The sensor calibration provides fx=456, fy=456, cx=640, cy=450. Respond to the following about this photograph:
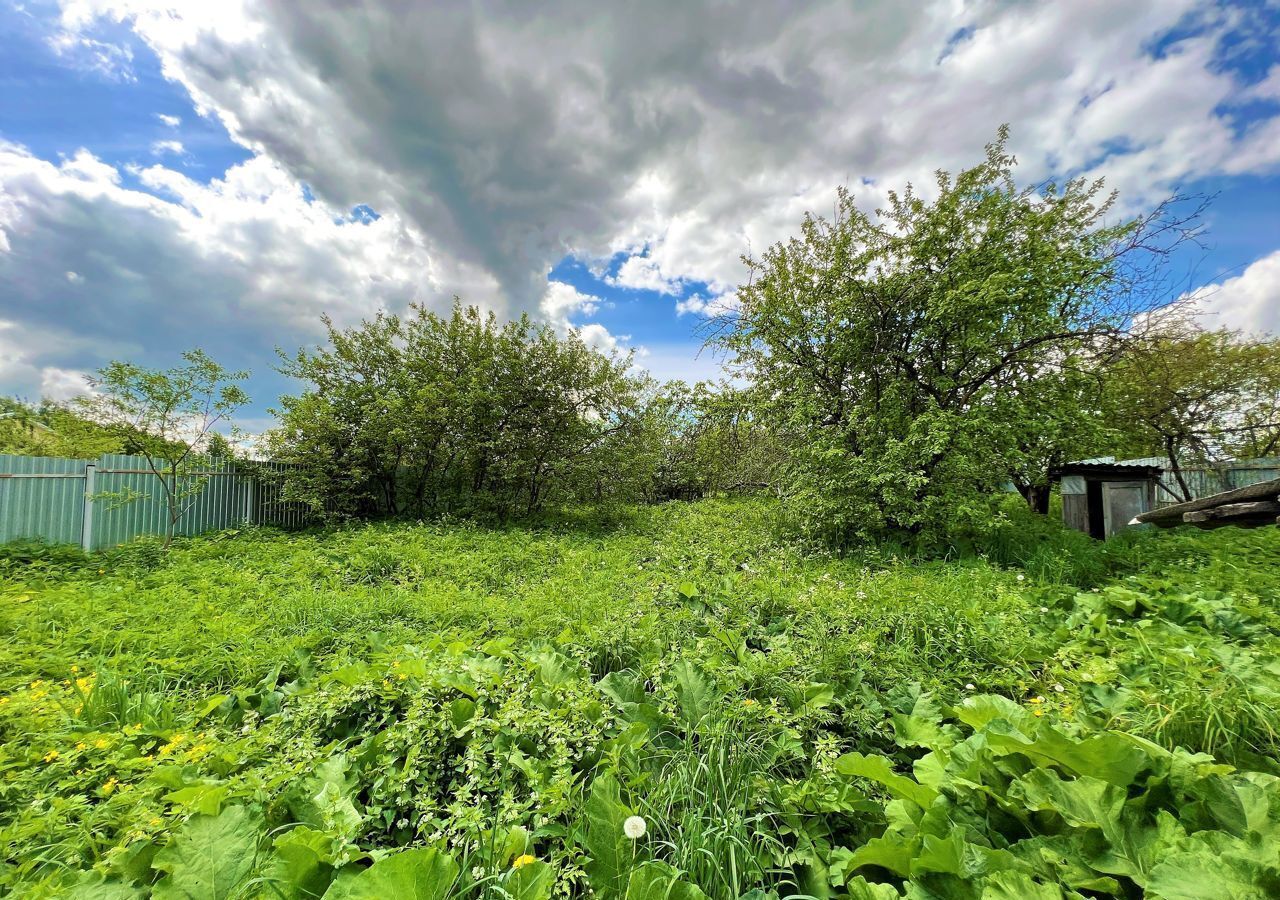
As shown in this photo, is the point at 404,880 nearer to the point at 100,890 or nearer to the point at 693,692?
the point at 100,890

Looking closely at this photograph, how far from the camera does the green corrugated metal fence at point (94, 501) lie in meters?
6.24

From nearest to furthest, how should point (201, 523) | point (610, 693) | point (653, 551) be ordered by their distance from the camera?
point (610, 693) < point (653, 551) < point (201, 523)

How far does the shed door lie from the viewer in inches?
326

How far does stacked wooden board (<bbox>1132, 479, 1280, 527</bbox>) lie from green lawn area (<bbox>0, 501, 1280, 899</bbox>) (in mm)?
1251

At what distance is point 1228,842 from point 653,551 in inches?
242

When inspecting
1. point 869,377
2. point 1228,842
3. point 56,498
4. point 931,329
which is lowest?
point 1228,842

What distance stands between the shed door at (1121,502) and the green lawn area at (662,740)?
4.95 metres

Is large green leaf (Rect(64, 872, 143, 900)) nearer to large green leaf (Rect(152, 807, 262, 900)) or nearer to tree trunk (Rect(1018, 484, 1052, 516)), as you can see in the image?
large green leaf (Rect(152, 807, 262, 900))

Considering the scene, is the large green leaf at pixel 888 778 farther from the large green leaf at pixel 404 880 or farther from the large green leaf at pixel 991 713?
the large green leaf at pixel 404 880

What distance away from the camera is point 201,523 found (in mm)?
8164

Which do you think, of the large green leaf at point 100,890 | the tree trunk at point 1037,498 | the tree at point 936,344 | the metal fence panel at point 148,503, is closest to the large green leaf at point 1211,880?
the large green leaf at point 100,890

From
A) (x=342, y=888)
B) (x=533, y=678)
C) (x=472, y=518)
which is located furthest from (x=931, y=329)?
(x=472, y=518)

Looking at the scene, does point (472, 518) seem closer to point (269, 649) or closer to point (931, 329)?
point (269, 649)

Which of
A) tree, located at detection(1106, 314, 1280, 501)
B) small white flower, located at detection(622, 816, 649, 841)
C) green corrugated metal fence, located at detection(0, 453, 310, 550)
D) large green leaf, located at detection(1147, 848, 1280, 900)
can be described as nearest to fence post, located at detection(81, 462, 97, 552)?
green corrugated metal fence, located at detection(0, 453, 310, 550)
